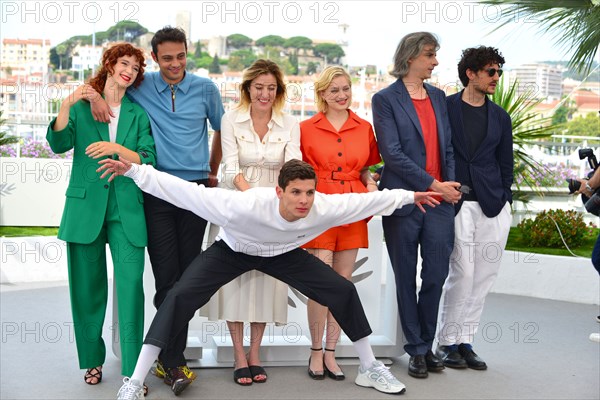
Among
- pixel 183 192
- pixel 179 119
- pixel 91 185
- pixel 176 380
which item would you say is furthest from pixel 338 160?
pixel 176 380

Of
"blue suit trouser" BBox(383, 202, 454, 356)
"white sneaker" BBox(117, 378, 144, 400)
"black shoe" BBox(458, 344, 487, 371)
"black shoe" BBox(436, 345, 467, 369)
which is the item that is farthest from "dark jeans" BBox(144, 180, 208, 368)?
"black shoe" BBox(458, 344, 487, 371)

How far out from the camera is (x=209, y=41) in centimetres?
7312

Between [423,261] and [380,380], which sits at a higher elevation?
[423,261]

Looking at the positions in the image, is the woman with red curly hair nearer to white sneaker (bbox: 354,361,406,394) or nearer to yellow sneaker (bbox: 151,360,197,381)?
yellow sneaker (bbox: 151,360,197,381)

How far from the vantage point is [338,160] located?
3.95 meters

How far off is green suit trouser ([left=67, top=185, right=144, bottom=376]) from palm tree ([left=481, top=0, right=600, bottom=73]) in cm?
375

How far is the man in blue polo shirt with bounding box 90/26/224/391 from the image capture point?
12.4 feet

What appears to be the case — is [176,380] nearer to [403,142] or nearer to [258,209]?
[258,209]

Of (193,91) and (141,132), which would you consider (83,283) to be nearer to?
(141,132)

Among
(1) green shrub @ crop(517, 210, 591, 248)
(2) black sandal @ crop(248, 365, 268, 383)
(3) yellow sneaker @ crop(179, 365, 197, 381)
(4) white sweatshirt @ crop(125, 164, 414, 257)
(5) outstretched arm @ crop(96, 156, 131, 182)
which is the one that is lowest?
(2) black sandal @ crop(248, 365, 268, 383)

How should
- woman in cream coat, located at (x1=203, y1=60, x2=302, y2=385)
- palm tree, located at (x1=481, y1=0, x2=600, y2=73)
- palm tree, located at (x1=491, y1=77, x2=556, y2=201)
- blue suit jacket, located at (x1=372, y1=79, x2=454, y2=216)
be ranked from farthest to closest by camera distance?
palm tree, located at (x1=491, y1=77, x2=556, y2=201), palm tree, located at (x1=481, y1=0, x2=600, y2=73), blue suit jacket, located at (x1=372, y1=79, x2=454, y2=216), woman in cream coat, located at (x1=203, y1=60, x2=302, y2=385)

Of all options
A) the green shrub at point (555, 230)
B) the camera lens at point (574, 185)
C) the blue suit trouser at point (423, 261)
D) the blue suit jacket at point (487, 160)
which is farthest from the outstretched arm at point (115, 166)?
the green shrub at point (555, 230)

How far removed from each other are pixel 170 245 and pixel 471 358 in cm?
164

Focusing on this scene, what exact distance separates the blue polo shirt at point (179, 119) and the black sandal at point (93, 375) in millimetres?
950
